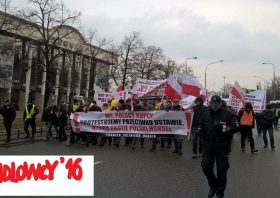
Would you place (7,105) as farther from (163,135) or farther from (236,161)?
(236,161)

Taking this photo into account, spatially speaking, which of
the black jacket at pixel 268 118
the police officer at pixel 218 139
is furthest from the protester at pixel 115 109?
the police officer at pixel 218 139

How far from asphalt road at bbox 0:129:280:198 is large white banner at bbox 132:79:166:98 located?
239 inches

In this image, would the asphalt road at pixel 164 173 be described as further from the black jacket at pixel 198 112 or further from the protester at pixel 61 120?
the protester at pixel 61 120

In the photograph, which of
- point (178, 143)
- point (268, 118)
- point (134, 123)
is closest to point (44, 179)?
point (178, 143)

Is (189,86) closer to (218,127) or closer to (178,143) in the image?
(178,143)

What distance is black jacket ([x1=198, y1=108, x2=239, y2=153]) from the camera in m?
7.05

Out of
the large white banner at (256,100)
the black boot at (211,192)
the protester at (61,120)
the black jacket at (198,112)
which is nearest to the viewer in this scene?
the black boot at (211,192)

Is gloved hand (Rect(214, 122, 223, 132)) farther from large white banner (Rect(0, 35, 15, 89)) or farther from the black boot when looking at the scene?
large white banner (Rect(0, 35, 15, 89))

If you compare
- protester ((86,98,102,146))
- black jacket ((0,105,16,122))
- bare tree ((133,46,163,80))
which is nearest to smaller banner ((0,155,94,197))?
protester ((86,98,102,146))

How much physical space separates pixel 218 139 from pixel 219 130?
152mm

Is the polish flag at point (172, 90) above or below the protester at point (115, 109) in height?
above

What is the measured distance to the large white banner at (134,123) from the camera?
46.4 feet

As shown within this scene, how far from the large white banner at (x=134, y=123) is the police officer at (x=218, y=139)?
6.70 meters

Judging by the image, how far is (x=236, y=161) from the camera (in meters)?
12.0
